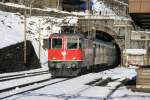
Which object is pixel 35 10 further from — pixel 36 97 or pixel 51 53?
pixel 36 97

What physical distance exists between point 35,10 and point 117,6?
46.1 meters

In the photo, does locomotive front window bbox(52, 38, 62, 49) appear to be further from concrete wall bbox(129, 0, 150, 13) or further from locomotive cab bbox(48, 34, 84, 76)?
concrete wall bbox(129, 0, 150, 13)

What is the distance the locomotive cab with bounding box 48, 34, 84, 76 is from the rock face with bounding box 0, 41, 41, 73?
648cm

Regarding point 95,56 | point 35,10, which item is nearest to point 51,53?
point 95,56

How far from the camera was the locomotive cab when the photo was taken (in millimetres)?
34094

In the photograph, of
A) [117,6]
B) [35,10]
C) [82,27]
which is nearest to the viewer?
[82,27]

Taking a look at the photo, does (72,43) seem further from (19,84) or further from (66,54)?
(19,84)

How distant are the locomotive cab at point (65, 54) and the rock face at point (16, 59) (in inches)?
255

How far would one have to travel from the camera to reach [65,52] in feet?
113

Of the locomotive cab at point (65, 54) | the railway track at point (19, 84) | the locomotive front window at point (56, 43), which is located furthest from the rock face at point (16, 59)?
the railway track at point (19, 84)

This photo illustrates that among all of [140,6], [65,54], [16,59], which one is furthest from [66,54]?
[16,59]

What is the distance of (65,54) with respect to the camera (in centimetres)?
3450

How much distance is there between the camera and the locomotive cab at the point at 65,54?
34.1 m

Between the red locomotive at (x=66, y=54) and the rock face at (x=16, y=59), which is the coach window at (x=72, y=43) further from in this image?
the rock face at (x=16, y=59)
